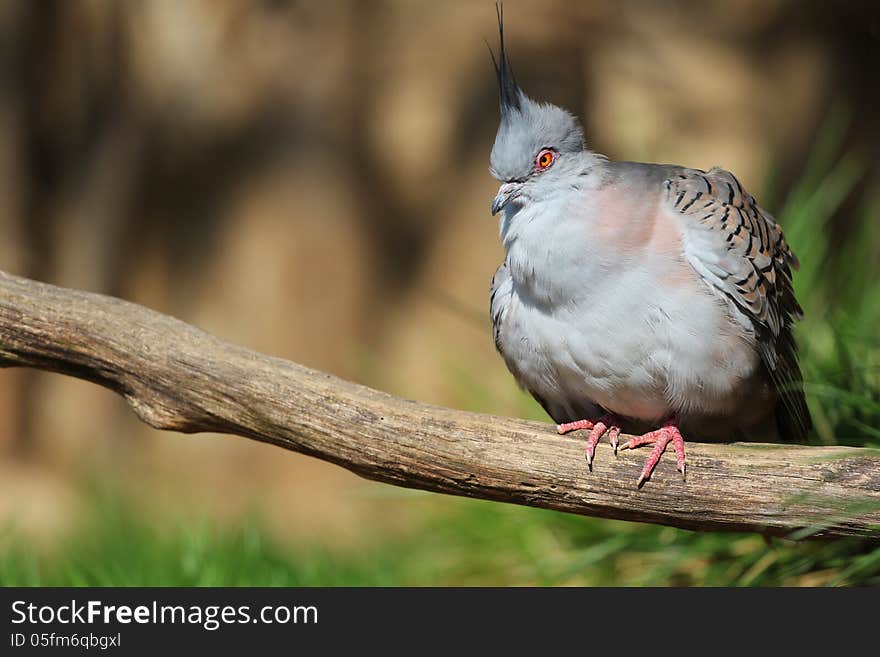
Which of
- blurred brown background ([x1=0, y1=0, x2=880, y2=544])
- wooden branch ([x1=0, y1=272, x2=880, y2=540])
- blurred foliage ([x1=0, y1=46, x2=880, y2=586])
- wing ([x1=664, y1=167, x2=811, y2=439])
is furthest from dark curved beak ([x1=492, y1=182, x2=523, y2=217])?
blurred brown background ([x1=0, y1=0, x2=880, y2=544])

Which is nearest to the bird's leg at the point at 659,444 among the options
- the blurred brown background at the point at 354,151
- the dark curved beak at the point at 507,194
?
the dark curved beak at the point at 507,194

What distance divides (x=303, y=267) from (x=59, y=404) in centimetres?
177

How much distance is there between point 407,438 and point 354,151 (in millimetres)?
2857

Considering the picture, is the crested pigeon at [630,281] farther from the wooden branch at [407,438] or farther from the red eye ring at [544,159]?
the wooden branch at [407,438]

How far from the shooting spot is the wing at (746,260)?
120 inches

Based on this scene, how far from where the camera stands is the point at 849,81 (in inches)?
221

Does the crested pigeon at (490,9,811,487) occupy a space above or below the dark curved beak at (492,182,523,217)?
below

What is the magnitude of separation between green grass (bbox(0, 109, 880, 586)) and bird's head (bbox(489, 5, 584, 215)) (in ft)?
4.10

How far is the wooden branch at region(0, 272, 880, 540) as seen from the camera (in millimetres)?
2721

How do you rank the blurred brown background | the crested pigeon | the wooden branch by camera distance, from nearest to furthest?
the wooden branch
the crested pigeon
the blurred brown background

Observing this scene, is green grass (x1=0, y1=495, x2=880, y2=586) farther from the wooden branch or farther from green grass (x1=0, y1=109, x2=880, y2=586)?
the wooden branch

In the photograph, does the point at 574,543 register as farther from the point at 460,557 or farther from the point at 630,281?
the point at 630,281

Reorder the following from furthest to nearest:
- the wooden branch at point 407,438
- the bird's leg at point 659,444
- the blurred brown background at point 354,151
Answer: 1. the blurred brown background at point 354,151
2. the bird's leg at point 659,444
3. the wooden branch at point 407,438

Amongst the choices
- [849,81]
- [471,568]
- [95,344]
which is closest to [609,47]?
[849,81]
